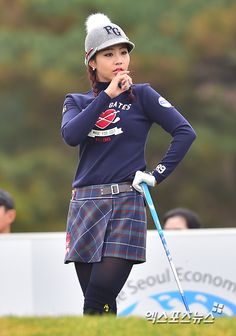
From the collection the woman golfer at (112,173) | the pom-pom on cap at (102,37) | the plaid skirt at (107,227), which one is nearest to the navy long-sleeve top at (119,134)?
the woman golfer at (112,173)

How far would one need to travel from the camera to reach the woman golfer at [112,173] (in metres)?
6.29

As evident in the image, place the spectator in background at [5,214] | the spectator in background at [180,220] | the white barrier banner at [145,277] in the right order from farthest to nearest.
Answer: the spectator in background at [180,220]
the spectator in background at [5,214]
the white barrier banner at [145,277]

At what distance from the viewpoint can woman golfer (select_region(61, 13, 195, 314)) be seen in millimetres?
6285

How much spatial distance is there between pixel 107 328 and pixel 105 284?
0.75 metres

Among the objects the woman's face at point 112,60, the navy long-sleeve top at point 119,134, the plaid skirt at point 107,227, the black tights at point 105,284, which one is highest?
the woman's face at point 112,60

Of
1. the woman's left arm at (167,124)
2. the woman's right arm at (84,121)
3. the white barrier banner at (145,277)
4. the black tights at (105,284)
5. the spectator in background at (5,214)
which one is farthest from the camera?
the spectator in background at (5,214)

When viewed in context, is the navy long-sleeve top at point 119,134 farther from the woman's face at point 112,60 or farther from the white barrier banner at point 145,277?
the white barrier banner at point 145,277

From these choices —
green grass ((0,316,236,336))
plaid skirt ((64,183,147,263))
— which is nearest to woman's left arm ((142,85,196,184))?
plaid skirt ((64,183,147,263))

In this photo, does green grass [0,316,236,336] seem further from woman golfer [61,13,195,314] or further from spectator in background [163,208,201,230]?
spectator in background [163,208,201,230]

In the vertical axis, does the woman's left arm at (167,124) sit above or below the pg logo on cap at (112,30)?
below

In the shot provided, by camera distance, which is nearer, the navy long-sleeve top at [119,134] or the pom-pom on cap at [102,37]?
the navy long-sleeve top at [119,134]

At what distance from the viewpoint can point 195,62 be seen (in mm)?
25641

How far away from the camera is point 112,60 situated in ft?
21.6

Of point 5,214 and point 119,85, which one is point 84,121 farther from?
point 5,214
